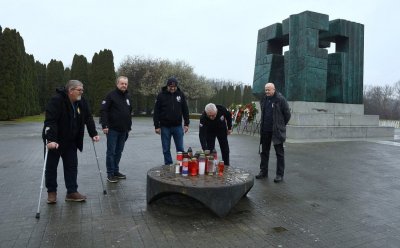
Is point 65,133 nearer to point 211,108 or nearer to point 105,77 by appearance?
point 211,108

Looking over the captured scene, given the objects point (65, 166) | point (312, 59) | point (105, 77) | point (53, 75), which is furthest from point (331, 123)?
point (53, 75)

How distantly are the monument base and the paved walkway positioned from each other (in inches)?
243

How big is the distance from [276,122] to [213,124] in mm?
1171

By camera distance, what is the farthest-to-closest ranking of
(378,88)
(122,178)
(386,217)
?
(378,88), (122,178), (386,217)

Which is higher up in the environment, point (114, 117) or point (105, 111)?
point (105, 111)

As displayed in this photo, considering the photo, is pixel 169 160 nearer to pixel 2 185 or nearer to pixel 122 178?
pixel 122 178

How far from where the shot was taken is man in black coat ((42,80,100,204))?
439cm

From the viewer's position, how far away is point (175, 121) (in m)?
6.25

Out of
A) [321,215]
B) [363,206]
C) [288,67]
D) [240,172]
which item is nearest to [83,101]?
[240,172]

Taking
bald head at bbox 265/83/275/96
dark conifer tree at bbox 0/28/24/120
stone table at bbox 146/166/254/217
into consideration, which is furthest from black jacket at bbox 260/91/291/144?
dark conifer tree at bbox 0/28/24/120

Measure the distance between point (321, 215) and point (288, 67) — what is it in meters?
11.1

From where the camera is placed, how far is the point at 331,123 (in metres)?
14.2

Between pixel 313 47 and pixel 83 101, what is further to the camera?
pixel 313 47

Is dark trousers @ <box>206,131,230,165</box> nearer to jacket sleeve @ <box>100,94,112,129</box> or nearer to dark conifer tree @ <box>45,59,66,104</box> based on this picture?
jacket sleeve @ <box>100,94,112,129</box>
